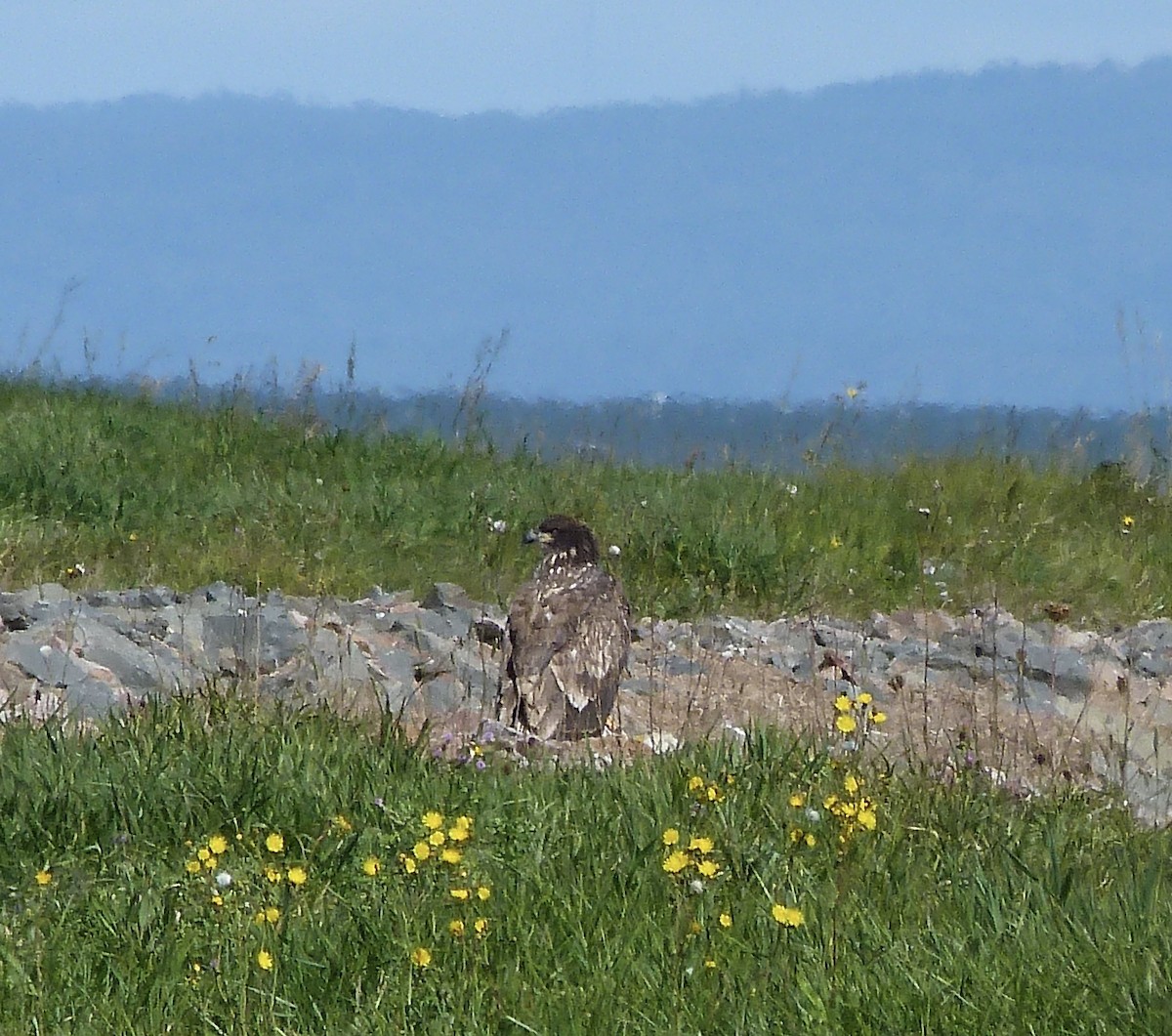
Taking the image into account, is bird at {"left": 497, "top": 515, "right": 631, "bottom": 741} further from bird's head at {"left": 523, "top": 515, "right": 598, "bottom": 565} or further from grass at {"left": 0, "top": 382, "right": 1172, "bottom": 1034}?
grass at {"left": 0, "top": 382, "right": 1172, "bottom": 1034}

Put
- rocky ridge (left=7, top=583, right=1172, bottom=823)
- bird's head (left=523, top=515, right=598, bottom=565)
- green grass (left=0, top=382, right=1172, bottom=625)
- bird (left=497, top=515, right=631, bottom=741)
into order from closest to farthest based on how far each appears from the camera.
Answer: rocky ridge (left=7, top=583, right=1172, bottom=823) < bird (left=497, top=515, right=631, bottom=741) < bird's head (left=523, top=515, right=598, bottom=565) < green grass (left=0, top=382, right=1172, bottom=625)

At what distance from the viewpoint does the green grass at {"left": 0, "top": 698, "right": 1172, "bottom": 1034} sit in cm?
311

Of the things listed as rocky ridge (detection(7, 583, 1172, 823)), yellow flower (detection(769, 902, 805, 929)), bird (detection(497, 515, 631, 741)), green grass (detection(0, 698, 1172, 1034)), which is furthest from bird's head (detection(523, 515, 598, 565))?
yellow flower (detection(769, 902, 805, 929))

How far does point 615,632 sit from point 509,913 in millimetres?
2612

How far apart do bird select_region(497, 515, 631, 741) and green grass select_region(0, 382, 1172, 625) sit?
219 cm

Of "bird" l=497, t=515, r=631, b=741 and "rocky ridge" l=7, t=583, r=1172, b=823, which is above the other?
"bird" l=497, t=515, r=631, b=741

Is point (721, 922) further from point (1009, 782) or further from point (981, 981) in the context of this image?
point (1009, 782)

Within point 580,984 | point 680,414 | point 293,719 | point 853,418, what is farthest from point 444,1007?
point 680,414

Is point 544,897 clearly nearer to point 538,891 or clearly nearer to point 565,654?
point 538,891

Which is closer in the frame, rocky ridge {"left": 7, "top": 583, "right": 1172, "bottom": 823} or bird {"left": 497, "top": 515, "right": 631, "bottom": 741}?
rocky ridge {"left": 7, "top": 583, "right": 1172, "bottom": 823}

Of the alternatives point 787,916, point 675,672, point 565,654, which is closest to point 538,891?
point 787,916

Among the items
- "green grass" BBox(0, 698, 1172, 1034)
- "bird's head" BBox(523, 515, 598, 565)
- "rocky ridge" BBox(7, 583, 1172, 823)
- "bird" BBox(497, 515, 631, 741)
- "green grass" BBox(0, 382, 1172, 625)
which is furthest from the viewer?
"green grass" BBox(0, 382, 1172, 625)

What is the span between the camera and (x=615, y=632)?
6117 mm

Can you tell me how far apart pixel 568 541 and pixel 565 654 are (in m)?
1.06
